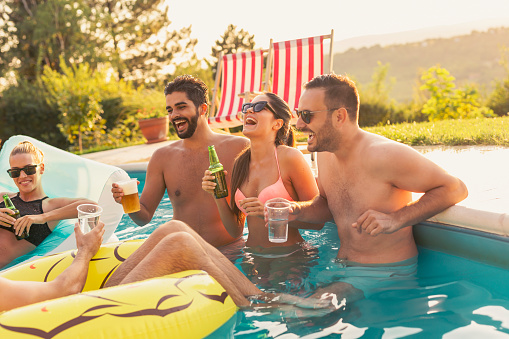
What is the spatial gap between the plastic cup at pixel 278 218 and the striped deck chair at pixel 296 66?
5.95m

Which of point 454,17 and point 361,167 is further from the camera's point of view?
point 454,17

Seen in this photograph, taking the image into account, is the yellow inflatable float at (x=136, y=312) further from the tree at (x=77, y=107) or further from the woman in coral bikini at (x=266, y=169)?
the tree at (x=77, y=107)

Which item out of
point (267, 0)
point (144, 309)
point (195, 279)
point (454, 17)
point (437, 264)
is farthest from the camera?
point (454, 17)

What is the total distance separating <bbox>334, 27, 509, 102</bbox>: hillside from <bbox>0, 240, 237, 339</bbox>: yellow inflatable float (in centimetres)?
4418

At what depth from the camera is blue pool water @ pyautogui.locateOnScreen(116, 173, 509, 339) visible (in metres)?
2.65

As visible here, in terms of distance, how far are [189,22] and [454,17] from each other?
47367mm

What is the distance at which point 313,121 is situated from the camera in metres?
3.27

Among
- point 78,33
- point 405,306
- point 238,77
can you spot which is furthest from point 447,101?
point 78,33

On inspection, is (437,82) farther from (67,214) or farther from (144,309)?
(144,309)

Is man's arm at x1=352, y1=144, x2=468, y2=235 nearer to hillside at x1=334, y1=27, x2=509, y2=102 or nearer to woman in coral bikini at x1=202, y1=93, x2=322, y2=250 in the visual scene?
woman in coral bikini at x1=202, y1=93, x2=322, y2=250

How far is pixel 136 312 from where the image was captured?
7.57 feet

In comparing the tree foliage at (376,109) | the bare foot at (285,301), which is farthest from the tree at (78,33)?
the bare foot at (285,301)

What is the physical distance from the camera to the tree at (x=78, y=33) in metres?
24.0

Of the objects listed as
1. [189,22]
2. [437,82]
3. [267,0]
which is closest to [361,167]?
[437,82]
